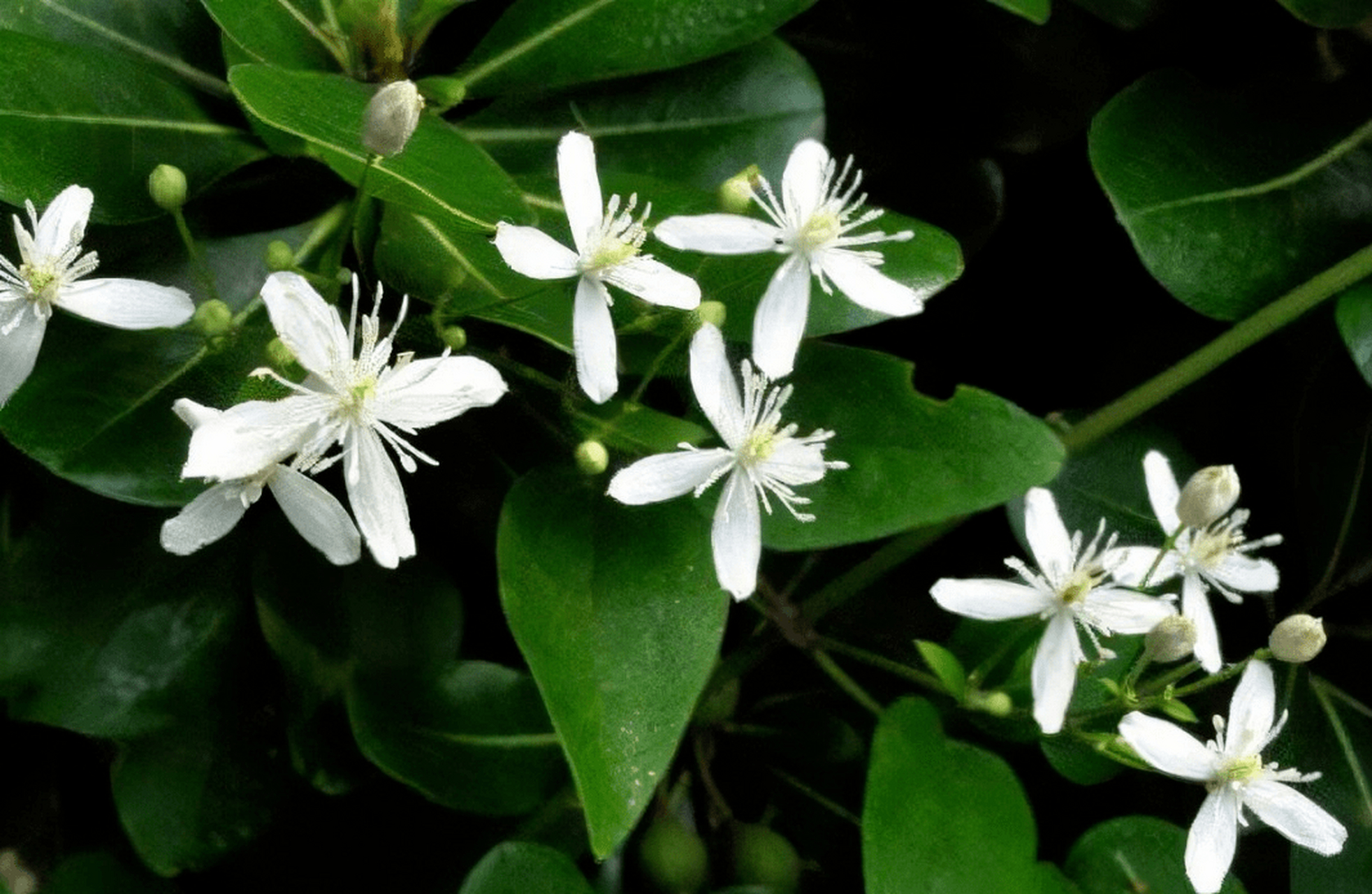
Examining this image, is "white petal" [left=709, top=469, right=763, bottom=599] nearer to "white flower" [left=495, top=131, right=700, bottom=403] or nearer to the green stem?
"white flower" [left=495, top=131, right=700, bottom=403]

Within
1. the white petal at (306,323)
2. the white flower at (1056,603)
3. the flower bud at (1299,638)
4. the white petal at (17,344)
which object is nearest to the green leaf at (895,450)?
the white flower at (1056,603)

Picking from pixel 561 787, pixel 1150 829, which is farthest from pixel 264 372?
pixel 1150 829

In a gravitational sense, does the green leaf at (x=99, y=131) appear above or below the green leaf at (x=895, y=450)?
→ above

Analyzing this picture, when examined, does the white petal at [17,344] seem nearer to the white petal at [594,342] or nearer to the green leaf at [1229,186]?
the white petal at [594,342]

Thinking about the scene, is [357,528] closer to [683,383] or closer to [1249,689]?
[683,383]

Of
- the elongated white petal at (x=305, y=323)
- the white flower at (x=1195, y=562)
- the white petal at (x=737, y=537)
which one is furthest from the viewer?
the white flower at (x=1195, y=562)

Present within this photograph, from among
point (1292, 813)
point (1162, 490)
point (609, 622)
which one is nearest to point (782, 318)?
point (609, 622)
